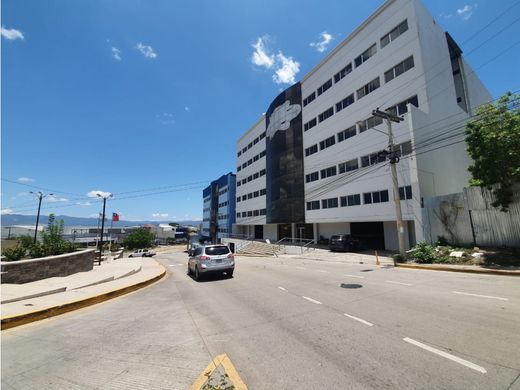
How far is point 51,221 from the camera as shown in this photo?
16.7 metres

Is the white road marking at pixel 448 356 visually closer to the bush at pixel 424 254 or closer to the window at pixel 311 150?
the bush at pixel 424 254

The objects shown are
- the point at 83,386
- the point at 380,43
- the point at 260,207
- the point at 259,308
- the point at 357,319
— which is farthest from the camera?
the point at 260,207

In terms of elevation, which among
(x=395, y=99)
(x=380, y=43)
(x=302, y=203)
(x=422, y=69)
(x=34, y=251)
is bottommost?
(x=34, y=251)

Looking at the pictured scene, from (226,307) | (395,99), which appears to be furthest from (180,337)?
(395,99)

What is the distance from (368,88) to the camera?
27766 millimetres

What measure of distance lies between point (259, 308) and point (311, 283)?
4134mm

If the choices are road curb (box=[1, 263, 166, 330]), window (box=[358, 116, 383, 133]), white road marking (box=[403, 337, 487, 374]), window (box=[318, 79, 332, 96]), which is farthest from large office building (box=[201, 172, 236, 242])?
white road marking (box=[403, 337, 487, 374])

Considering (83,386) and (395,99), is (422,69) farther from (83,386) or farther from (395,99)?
(83,386)

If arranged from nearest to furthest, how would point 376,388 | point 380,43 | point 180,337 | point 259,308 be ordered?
point 376,388
point 180,337
point 259,308
point 380,43

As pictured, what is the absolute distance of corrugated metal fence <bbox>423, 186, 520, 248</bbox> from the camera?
15047 mm

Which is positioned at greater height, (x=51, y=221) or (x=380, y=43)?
(x=380, y=43)

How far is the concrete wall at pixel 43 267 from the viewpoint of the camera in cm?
1011

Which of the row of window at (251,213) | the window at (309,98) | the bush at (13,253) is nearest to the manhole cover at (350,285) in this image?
the bush at (13,253)

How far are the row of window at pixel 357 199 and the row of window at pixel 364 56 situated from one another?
14.7 m
